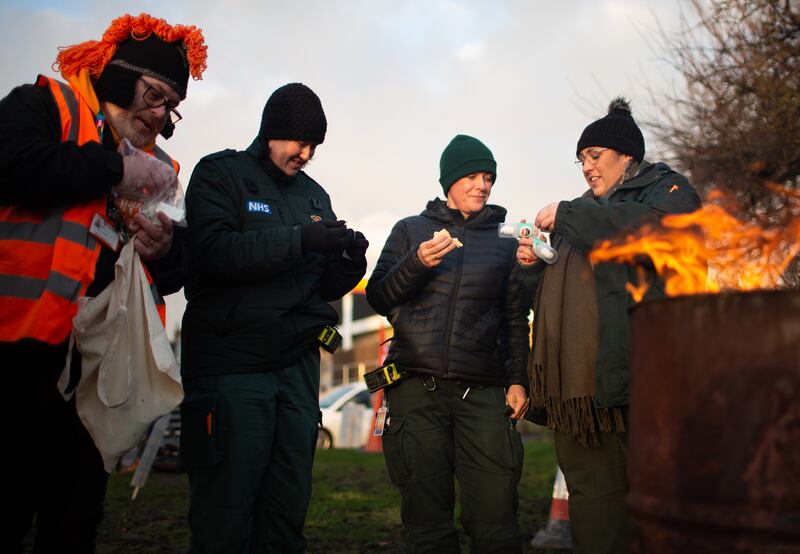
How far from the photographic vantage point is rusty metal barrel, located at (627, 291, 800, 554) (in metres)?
2.00

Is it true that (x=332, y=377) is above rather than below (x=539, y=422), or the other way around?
above

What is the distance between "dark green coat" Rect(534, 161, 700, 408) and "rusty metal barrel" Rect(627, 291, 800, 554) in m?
1.20

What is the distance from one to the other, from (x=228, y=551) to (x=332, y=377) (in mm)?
40027

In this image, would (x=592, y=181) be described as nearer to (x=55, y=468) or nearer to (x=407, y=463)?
(x=407, y=463)

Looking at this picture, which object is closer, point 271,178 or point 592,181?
point 271,178

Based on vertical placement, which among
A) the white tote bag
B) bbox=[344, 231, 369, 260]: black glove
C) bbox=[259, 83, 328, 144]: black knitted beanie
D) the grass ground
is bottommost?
the grass ground

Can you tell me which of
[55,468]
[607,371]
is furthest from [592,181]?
[55,468]

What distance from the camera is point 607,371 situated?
3.45 meters

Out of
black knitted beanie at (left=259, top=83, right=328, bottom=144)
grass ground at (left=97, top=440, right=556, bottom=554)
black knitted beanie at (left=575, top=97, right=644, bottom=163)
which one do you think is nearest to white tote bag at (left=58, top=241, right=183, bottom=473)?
A: black knitted beanie at (left=259, top=83, right=328, bottom=144)

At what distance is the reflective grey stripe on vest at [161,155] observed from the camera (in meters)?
3.29

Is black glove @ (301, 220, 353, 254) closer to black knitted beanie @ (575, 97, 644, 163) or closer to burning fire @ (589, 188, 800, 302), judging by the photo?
burning fire @ (589, 188, 800, 302)

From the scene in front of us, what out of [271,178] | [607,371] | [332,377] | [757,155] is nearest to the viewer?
[607,371]

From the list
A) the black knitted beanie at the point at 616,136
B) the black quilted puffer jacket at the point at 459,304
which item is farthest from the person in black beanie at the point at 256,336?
the black knitted beanie at the point at 616,136

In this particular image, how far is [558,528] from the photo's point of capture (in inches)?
228
